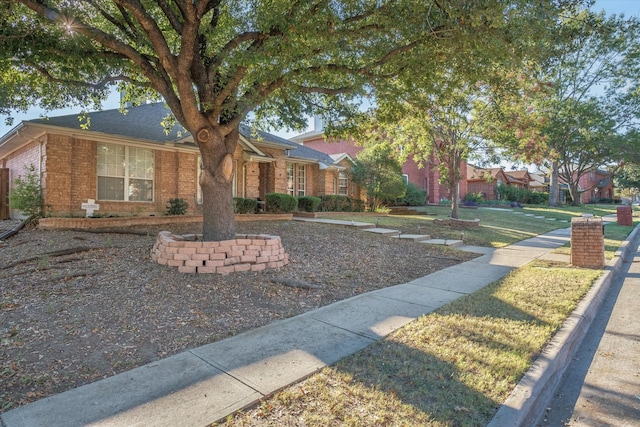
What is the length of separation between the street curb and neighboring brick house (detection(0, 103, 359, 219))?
33.5 feet

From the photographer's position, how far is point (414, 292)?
18.6 feet

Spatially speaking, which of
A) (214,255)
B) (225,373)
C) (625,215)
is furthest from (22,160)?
(625,215)

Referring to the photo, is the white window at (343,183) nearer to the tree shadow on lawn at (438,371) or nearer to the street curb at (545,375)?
the street curb at (545,375)

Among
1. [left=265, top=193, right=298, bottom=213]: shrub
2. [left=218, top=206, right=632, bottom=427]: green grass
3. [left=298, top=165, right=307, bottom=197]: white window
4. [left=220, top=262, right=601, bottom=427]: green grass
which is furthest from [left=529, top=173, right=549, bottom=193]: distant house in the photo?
[left=220, top=262, right=601, bottom=427]: green grass

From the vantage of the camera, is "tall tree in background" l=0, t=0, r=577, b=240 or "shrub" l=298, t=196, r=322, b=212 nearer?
"tall tree in background" l=0, t=0, r=577, b=240

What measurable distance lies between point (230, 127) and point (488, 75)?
17.6 feet

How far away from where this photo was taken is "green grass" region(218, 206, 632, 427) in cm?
247

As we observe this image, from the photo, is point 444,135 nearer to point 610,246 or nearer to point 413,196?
point 610,246

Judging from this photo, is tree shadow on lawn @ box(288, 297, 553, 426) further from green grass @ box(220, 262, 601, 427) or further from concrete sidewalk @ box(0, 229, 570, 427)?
concrete sidewalk @ box(0, 229, 570, 427)

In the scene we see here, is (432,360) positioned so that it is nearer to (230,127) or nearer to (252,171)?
(230,127)

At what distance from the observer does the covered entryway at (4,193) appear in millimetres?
13766

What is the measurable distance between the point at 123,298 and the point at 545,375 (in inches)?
191

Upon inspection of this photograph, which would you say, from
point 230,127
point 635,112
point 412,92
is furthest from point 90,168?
point 635,112

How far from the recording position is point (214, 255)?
5812 millimetres
